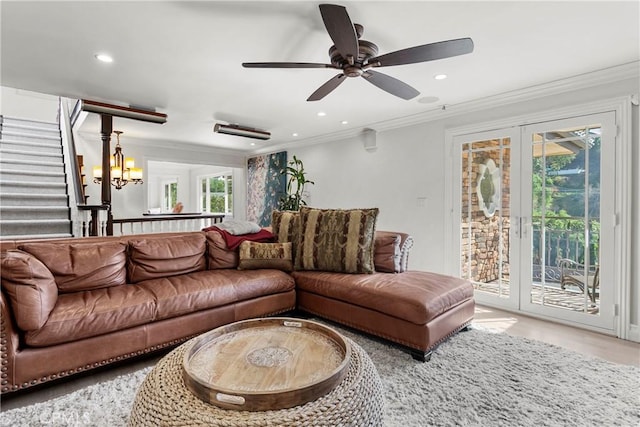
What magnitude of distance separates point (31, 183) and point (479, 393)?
18.5 ft

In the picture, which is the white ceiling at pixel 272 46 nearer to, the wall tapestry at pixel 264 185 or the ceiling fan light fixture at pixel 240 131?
the ceiling fan light fixture at pixel 240 131

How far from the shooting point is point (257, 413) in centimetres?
106

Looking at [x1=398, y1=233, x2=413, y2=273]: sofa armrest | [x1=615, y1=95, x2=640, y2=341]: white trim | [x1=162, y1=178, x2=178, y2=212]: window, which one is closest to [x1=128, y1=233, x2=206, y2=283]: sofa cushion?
[x1=398, y1=233, x2=413, y2=273]: sofa armrest

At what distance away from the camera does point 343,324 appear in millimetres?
2822

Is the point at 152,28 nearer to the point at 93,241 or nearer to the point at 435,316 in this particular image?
the point at 93,241

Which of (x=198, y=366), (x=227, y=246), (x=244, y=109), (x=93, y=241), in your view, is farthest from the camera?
(x=244, y=109)

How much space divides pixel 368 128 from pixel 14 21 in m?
4.04

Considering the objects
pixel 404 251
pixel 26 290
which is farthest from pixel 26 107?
pixel 404 251

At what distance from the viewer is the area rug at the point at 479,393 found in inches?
66.5

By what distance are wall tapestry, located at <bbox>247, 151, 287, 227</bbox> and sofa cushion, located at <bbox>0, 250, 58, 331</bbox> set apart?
4813 mm

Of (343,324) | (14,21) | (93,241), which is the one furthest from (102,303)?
(14,21)

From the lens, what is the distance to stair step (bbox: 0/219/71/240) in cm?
367

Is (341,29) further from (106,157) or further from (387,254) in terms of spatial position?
(106,157)

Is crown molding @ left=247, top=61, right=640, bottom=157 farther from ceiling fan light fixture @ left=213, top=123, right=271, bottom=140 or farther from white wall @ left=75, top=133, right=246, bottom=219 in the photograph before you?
white wall @ left=75, top=133, right=246, bottom=219
